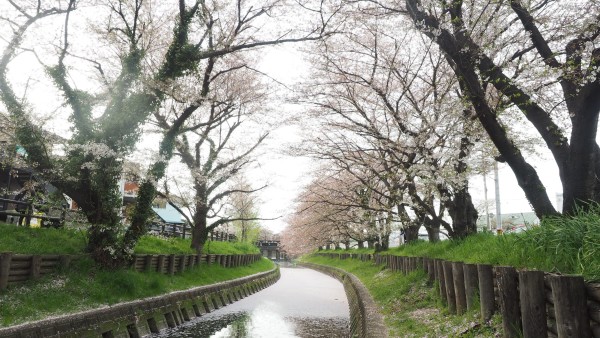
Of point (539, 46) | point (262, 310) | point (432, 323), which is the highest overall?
point (539, 46)

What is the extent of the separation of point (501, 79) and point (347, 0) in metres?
3.91

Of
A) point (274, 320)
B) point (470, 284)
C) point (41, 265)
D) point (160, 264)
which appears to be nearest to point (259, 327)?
point (274, 320)

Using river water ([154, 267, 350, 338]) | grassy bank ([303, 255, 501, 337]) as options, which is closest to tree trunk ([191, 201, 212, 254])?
river water ([154, 267, 350, 338])

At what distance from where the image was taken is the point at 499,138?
7.32 metres

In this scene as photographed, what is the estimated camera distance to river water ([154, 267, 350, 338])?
11.9 metres

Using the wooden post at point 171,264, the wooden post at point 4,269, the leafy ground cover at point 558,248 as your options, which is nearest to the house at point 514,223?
the leafy ground cover at point 558,248

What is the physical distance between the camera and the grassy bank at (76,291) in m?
7.80

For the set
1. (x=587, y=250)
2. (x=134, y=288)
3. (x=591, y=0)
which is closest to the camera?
(x=587, y=250)

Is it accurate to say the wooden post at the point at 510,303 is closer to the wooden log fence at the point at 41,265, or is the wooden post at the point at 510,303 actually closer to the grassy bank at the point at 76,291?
the grassy bank at the point at 76,291

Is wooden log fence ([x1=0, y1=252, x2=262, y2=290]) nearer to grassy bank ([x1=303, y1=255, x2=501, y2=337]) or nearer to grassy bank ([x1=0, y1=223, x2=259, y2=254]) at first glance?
grassy bank ([x1=0, y1=223, x2=259, y2=254])

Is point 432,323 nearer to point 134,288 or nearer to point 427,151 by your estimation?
point 427,151

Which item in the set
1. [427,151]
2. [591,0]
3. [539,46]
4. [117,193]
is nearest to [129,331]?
[117,193]

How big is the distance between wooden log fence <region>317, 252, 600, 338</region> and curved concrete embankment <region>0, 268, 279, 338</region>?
726 centimetres

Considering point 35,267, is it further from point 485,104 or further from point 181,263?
point 485,104
